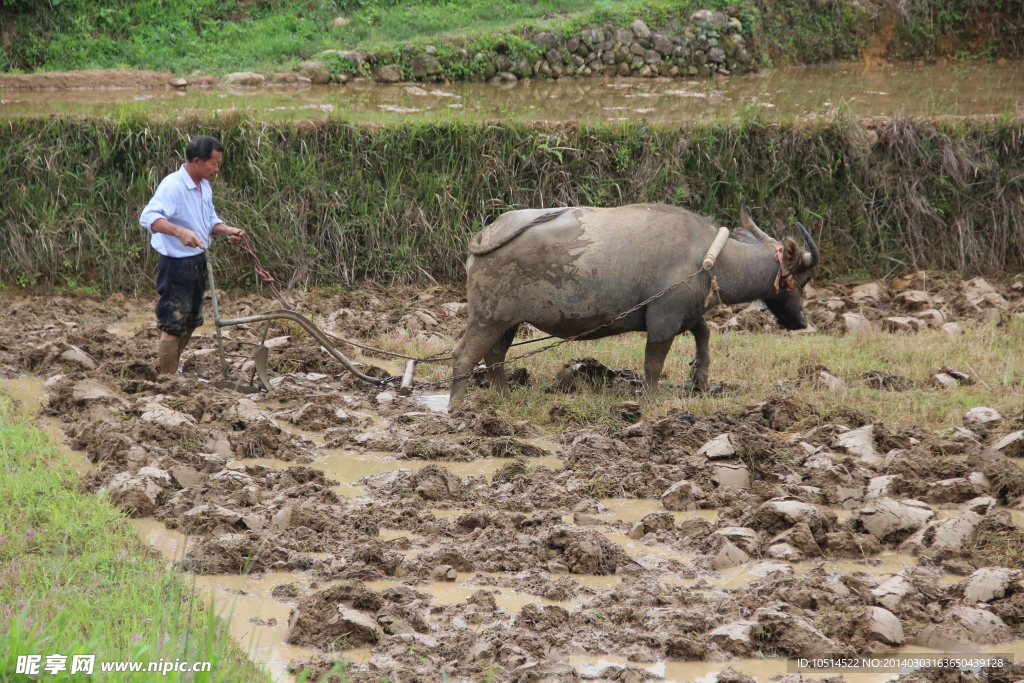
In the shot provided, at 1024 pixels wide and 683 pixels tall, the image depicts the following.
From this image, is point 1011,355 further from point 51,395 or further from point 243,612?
point 51,395

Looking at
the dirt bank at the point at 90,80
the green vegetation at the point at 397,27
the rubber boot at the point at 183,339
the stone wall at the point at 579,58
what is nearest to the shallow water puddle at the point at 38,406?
the rubber boot at the point at 183,339

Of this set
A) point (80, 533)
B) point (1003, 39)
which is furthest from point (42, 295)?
point (1003, 39)

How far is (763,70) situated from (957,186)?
25.5ft

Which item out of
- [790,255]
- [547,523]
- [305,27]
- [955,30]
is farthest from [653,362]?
[955,30]

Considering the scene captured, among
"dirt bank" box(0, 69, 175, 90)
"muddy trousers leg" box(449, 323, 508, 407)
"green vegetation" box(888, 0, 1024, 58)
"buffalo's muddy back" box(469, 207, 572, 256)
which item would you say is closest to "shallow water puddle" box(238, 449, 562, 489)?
"muddy trousers leg" box(449, 323, 508, 407)

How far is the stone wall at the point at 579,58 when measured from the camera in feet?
51.8

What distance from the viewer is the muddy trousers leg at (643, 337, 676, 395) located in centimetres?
666

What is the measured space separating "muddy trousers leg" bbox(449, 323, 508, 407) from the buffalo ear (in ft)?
6.56

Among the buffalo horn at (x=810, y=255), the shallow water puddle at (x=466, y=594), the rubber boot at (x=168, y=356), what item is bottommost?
the rubber boot at (x=168, y=356)

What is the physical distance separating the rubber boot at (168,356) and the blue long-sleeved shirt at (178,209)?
0.66m

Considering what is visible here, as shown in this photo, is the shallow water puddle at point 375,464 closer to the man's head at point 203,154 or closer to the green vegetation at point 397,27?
the man's head at point 203,154

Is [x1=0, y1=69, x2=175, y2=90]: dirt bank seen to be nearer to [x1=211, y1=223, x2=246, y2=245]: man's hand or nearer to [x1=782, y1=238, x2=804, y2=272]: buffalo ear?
[x1=211, y1=223, x2=246, y2=245]: man's hand

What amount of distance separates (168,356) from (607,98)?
9.29 metres

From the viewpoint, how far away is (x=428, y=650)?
3.50 m
